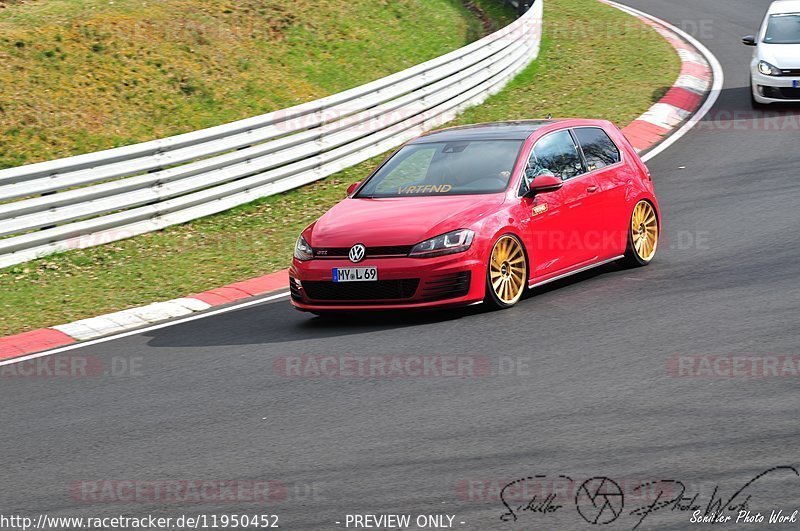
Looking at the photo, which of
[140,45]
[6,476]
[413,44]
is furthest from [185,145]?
[413,44]

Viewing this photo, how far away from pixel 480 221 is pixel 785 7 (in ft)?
47.2

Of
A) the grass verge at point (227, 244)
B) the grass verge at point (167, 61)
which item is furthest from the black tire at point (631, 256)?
the grass verge at point (167, 61)

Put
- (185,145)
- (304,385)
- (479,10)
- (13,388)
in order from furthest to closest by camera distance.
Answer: (479,10)
(185,145)
(13,388)
(304,385)

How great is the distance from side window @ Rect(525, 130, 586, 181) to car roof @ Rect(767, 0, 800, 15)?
1221 cm

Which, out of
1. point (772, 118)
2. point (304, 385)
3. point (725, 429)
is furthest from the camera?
point (772, 118)

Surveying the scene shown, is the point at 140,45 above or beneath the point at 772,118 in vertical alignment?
above

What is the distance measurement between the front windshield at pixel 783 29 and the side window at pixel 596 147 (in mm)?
10394

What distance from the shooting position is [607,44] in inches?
1019

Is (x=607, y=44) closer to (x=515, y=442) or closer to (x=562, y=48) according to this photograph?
(x=562, y=48)

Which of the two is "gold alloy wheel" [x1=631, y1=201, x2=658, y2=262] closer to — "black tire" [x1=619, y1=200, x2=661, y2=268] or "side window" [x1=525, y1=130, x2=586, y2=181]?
"black tire" [x1=619, y1=200, x2=661, y2=268]

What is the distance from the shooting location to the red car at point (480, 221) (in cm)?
958

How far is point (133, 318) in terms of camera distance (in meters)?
11.1

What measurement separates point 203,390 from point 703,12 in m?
26.8
